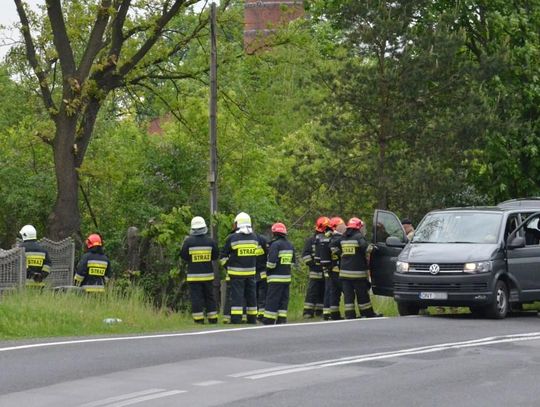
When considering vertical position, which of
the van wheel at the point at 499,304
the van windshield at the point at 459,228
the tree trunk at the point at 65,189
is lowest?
the van wheel at the point at 499,304

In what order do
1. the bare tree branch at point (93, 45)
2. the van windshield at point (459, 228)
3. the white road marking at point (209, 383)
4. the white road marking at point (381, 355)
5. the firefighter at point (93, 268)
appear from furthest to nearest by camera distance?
the bare tree branch at point (93, 45) < the firefighter at point (93, 268) < the van windshield at point (459, 228) < the white road marking at point (381, 355) < the white road marking at point (209, 383)

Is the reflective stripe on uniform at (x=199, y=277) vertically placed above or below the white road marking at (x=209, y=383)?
above

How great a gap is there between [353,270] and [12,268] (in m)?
5.80

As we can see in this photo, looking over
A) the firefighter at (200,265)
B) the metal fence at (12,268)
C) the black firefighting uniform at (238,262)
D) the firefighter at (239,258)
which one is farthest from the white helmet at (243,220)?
the metal fence at (12,268)

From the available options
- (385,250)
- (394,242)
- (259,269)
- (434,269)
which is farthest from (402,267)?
(259,269)

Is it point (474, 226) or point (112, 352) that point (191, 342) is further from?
point (474, 226)

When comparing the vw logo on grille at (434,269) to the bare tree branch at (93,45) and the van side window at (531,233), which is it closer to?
the van side window at (531,233)

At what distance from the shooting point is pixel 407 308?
21000mm

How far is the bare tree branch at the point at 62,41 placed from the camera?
28.8m

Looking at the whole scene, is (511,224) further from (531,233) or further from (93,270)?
(93,270)

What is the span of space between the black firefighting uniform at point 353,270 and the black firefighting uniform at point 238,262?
1.91 m

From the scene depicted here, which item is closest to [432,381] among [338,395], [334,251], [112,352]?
[338,395]

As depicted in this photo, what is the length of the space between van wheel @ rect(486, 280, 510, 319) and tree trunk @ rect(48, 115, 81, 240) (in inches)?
475

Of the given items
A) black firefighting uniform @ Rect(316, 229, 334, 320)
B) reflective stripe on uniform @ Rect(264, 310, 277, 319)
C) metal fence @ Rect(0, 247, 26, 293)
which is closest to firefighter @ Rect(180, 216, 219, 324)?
reflective stripe on uniform @ Rect(264, 310, 277, 319)
